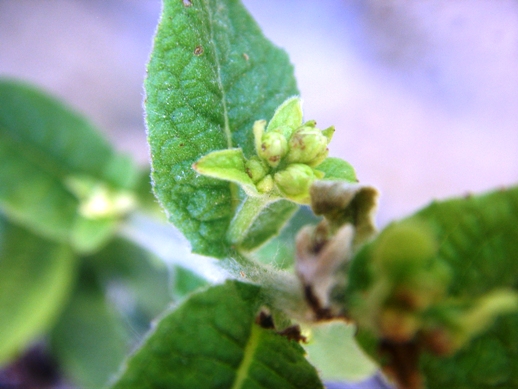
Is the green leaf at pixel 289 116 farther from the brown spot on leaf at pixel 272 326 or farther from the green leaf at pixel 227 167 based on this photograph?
the brown spot on leaf at pixel 272 326

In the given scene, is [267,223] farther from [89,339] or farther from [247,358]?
[89,339]

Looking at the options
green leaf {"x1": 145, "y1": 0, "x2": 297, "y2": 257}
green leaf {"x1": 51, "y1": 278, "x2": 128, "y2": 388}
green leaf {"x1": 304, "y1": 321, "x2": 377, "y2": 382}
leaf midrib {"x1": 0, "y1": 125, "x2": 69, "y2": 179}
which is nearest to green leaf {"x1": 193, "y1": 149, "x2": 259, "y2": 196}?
green leaf {"x1": 145, "y1": 0, "x2": 297, "y2": 257}

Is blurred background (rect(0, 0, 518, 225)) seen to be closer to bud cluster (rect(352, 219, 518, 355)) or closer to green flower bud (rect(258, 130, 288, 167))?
green flower bud (rect(258, 130, 288, 167))

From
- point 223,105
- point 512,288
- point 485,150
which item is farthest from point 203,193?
point 485,150

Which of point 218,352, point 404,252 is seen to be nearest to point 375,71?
point 218,352

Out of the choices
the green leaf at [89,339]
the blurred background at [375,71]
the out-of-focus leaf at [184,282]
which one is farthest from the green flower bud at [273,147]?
the green leaf at [89,339]

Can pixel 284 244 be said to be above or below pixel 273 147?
above

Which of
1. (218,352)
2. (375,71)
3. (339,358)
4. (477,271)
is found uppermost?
(375,71)
